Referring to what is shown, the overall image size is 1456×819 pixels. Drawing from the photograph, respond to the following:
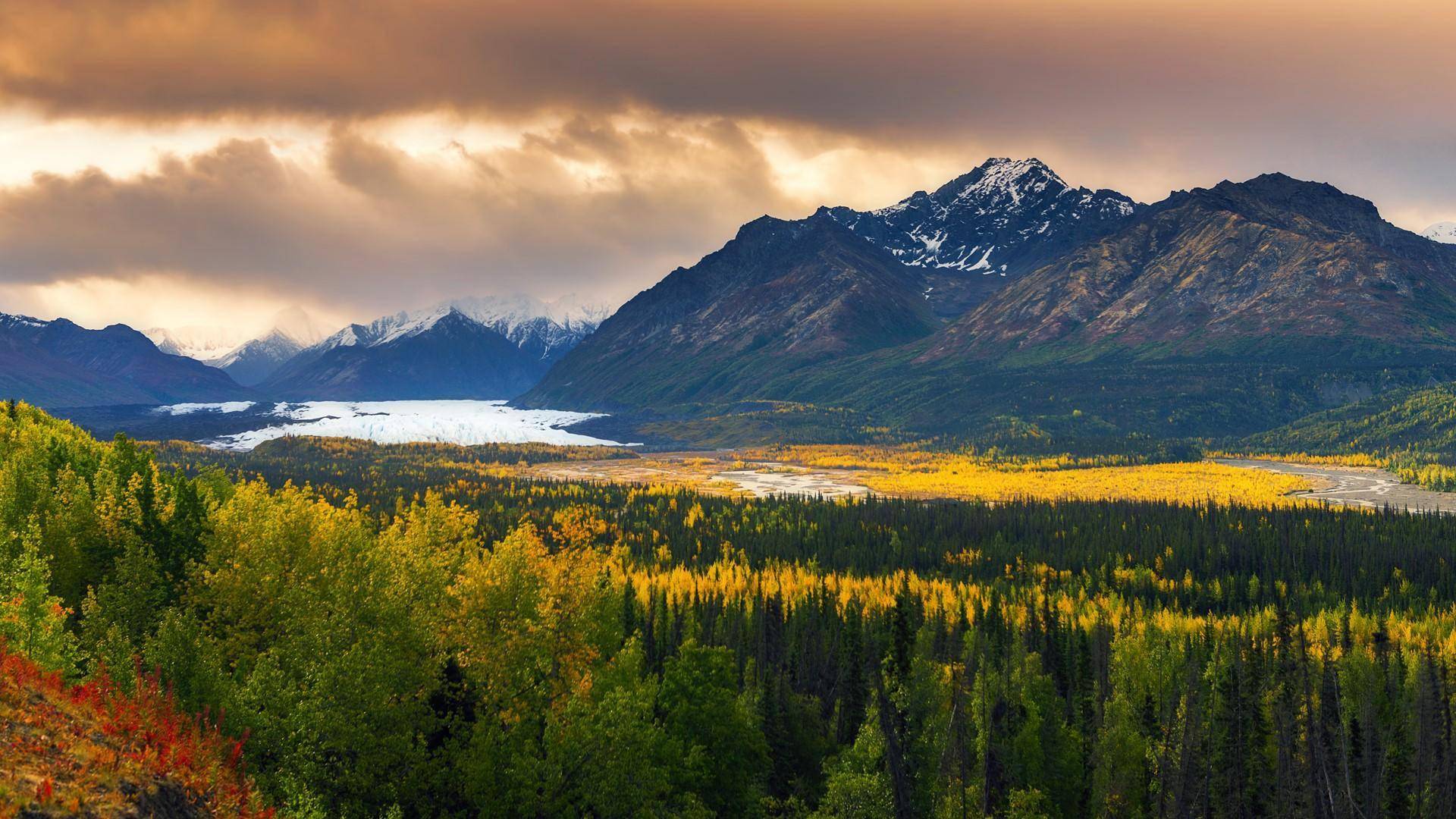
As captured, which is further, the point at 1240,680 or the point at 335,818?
the point at 1240,680

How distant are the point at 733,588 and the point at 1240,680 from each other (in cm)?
9891

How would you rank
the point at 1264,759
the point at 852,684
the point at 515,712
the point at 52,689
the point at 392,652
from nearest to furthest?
1. the point at 52,689
2. the point at 392,652
3. the point at 515,712
4. the point at 1264,759
5. the point at 852,684

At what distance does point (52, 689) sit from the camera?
4303 centimetres

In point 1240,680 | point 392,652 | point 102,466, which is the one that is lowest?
point 1240,680

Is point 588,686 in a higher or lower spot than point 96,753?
lower

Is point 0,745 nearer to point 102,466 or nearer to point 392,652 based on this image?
point 392,652

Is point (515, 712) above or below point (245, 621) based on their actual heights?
below

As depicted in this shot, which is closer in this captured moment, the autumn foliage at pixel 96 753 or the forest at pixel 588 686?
the autumn foliage at pixel 96 753

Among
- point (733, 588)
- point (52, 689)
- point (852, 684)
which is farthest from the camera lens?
point (733, 588)

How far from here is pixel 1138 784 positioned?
326 ft

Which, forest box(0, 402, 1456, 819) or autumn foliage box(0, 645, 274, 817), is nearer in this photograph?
autumn foliage box(0, 645, 274, 817)

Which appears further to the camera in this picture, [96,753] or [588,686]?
[588,686]

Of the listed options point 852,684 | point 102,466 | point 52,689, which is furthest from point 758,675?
point 52,689

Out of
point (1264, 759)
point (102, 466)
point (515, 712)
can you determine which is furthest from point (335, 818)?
point (1264, 759)
